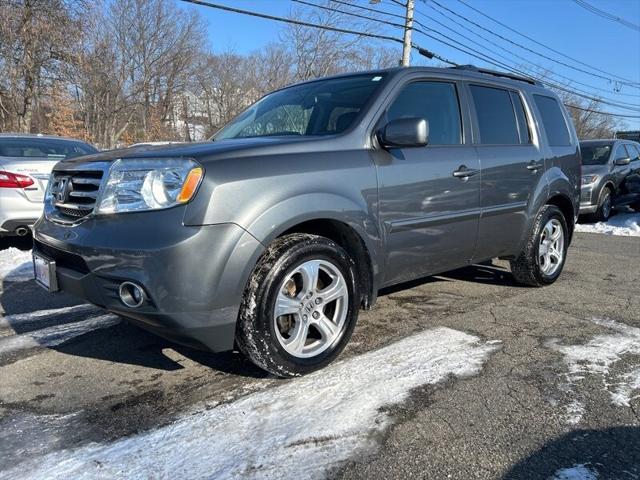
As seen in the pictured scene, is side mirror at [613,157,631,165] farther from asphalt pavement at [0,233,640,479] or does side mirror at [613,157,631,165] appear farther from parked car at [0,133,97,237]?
parked car at [0,133,97,237]

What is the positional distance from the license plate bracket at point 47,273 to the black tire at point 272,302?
111 centimetres

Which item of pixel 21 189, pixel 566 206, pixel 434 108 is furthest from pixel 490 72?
pixel 21 189

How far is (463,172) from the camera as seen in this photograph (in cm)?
390

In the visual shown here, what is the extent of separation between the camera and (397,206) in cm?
342

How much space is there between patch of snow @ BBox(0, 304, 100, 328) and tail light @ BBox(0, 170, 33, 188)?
250cm

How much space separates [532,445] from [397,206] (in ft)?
5.35

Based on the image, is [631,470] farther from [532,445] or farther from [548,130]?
[548,130]

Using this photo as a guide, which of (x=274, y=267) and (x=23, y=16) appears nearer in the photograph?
(x=274, y=267)

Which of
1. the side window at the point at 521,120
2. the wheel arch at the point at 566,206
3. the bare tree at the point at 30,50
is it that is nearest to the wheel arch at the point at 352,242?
the side window at the point at 521,120

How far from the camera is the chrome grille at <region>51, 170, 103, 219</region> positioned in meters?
2.90

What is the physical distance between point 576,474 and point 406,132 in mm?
2006

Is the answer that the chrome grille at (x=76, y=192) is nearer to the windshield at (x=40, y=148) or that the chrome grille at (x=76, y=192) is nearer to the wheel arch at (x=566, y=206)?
the windshield at (x=40, y=148)

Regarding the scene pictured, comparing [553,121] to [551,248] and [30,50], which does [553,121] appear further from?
[30,50]

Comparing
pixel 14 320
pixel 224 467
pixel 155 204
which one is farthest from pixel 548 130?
pixel 14 320
